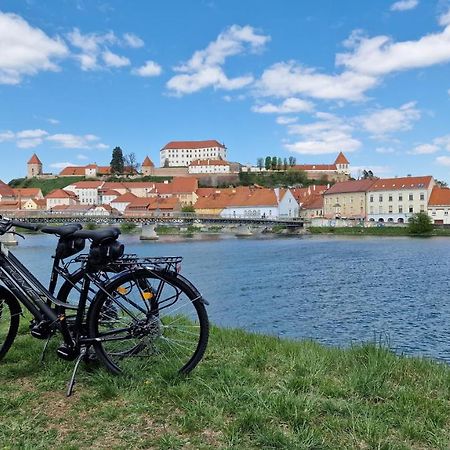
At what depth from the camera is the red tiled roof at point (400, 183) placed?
100556 mm

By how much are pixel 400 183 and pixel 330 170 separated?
217 ft

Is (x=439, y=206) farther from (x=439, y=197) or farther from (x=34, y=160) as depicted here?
(x=34, y=160)

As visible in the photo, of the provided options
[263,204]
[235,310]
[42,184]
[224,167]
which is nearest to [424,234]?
[263,204]

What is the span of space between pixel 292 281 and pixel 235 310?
8.34 metres

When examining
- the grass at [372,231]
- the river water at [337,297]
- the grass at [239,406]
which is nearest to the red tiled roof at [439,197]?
the grass at [372,231]

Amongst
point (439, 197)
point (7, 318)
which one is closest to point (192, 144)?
point (439, 197)

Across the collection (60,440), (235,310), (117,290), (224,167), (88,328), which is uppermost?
(224,167)

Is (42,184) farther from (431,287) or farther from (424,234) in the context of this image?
(431,287)

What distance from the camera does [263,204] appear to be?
11681 cm

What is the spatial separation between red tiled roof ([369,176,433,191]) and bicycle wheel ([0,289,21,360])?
340 feet

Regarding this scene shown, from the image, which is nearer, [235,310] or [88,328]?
[88,328]

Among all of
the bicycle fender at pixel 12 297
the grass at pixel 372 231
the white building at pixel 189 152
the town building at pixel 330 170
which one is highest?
the white building at pixel 189 152

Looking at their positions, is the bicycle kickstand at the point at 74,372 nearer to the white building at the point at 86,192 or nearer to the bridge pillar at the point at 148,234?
the bridge pillar at the point at 148,234

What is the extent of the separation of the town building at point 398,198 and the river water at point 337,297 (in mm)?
65145
